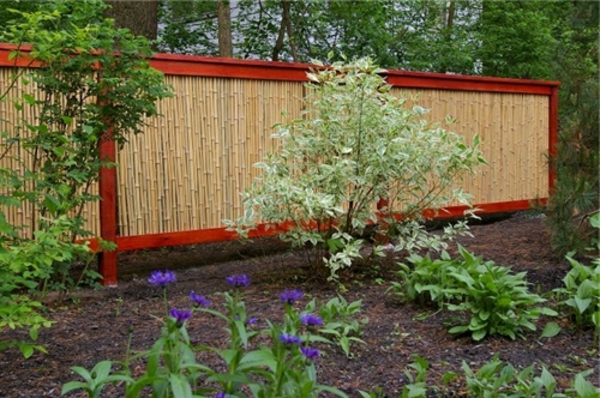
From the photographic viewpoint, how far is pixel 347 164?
15.2 feet

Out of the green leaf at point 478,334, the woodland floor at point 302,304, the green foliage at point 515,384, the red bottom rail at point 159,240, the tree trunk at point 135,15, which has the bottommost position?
the woodland floor at point 302,304

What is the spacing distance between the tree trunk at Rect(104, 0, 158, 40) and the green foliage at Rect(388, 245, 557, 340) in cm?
433

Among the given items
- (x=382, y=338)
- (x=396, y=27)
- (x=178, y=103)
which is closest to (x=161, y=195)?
(x=178, y=103)

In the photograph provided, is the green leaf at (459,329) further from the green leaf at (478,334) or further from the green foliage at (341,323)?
the green foliage at (341,323)

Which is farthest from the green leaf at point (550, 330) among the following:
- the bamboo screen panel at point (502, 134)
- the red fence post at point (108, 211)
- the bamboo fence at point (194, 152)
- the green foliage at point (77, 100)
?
the bamboo screen panel at point (502, 134)

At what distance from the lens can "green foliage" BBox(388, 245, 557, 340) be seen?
11.2 ft

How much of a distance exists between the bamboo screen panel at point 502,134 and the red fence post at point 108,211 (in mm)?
3422

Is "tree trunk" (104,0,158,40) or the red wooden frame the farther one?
"tree trunk" (104,0,158,40)

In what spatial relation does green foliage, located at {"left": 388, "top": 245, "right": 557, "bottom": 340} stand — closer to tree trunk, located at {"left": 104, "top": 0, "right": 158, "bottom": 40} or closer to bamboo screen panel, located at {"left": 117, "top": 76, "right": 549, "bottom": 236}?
bamboo screen panel, located at {"left": 117, "top": 76, "right": 549, "bottom": 236}

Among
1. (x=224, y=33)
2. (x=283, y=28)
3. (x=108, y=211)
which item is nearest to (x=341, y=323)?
(x=108, y=211)

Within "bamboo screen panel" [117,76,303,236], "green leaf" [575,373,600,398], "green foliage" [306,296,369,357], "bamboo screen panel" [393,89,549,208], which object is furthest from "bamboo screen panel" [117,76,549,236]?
"green leaf" [575,373,600,398]

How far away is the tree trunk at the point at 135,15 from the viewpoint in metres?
6.75

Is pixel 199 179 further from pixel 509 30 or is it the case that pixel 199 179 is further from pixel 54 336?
pixel 509 30

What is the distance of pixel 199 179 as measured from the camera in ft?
18.0
